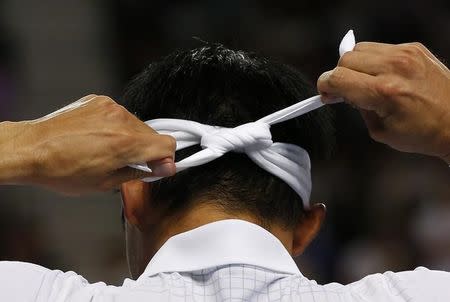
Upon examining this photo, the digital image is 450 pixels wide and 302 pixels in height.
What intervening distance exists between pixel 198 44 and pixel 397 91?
3393 millimetres

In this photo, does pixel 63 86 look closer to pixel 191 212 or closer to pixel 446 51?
pixel 446 51

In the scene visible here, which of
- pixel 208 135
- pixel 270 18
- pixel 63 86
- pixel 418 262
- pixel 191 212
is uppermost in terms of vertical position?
pixel 208 135

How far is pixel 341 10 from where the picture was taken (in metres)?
5.57

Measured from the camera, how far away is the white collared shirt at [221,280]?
154cm

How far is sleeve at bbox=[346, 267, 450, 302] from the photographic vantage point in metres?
1.57

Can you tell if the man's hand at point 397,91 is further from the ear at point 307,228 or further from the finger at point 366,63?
the ear at point 307,228

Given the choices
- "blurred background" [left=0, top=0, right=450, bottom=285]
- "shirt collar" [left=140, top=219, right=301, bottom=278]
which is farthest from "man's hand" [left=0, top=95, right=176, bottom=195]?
"blurred background" [left=0, top=0, right=450, bottom=285]

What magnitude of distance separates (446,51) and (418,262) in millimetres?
1314

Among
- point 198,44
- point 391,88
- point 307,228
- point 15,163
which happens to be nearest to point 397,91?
point 391,88

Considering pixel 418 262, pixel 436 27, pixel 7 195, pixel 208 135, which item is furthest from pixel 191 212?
pixel 436 27

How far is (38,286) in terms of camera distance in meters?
1.54

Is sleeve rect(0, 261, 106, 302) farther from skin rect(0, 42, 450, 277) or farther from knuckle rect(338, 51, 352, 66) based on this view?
knuckle rect(338, 51, 352, 66)

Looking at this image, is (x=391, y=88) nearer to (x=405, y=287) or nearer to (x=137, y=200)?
(x=405, y=287)

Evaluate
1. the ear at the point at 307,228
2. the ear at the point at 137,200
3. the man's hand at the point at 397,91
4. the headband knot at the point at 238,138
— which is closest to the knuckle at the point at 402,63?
the man's hand at the point at 397,91
